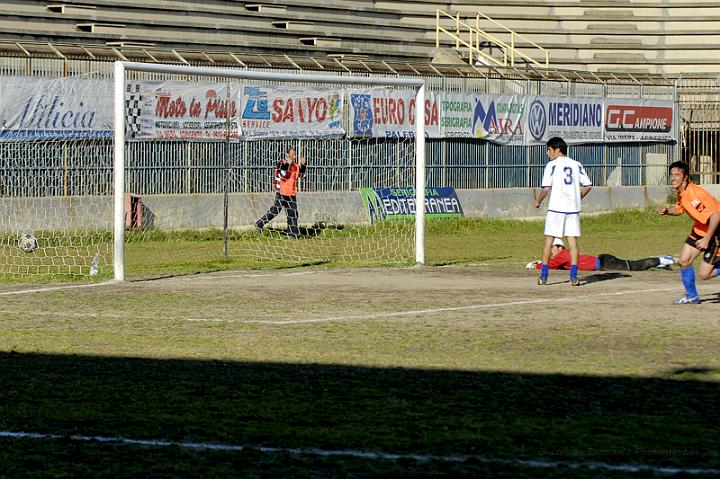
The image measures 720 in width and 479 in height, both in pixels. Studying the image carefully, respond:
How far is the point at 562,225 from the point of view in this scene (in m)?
15.4

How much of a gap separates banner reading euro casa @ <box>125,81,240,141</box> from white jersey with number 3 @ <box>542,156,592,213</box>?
7.23 m

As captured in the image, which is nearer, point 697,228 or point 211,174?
point 697,228

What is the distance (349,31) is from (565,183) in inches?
908

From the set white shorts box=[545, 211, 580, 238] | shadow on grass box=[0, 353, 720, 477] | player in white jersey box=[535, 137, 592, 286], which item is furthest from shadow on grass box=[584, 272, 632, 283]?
shadow on grass box=[0, 353, 720, 477]

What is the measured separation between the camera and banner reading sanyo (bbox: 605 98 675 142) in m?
33.2

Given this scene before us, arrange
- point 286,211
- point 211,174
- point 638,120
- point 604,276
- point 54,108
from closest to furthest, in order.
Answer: point 604,276 → point 54,108 → point 286,211 → point 211,174 → point 638,120

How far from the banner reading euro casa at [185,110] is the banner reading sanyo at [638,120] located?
1253 centimetres

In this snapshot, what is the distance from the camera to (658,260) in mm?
17547

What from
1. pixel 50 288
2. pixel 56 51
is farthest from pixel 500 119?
pixel 50 288

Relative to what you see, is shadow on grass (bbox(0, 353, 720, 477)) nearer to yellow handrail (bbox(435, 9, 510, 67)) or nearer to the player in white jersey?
the player in white jersey

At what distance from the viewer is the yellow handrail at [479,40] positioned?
38.6 meters

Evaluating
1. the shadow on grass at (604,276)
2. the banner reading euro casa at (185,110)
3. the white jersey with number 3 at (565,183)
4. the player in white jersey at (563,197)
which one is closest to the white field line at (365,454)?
the player in white jersey at (563,197)

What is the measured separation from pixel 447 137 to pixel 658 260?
12.0 m

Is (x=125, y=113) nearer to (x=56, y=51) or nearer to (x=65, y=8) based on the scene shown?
(x=56, y=51)
